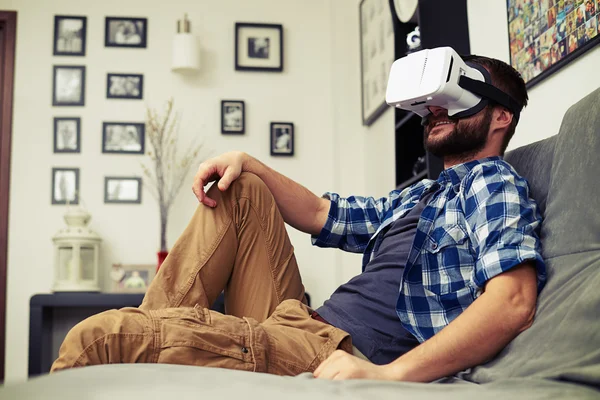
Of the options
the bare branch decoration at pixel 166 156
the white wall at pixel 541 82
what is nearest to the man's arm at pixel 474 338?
the white wall at pixel 541 82

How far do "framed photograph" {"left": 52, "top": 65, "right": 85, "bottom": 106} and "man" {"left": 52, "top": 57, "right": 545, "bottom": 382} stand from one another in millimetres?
2750

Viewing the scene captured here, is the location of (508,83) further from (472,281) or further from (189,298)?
(189,298)

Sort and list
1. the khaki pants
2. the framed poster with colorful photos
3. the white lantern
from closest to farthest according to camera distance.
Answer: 1. the khaki pants
2. the framed poster with colorful photos
3. the white lantern

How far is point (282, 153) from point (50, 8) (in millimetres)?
1661

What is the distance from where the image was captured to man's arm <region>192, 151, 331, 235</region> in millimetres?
1634

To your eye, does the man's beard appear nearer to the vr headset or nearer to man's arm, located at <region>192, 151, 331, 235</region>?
the vr headset

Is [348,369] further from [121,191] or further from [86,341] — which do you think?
[121,191]

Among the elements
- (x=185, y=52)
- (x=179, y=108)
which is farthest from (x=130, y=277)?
(x=185, y=52)

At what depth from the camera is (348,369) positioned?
3.57 feet

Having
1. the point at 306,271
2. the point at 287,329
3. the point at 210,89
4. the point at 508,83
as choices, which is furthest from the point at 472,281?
the point at 210,89

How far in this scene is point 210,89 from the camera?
4273mm

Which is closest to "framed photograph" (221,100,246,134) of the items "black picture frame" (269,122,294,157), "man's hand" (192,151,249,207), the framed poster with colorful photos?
"black picture frame" (269,122,294,157)

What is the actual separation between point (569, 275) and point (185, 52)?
3.34m

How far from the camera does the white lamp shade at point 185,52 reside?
4121mm
